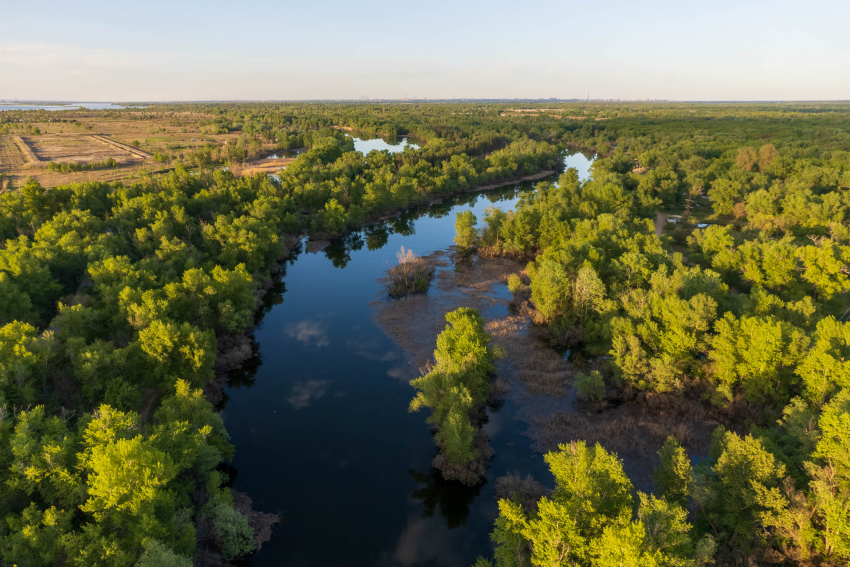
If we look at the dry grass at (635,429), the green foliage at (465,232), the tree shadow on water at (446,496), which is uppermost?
the green foliage at (465,232)

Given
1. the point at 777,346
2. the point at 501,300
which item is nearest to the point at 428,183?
the point at 501,300

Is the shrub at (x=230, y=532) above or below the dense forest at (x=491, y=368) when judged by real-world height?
below

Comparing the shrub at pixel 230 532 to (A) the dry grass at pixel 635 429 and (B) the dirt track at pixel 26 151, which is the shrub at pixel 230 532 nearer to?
(A) the dry grass at pixel 635 429

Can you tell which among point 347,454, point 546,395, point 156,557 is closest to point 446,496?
point 347,454

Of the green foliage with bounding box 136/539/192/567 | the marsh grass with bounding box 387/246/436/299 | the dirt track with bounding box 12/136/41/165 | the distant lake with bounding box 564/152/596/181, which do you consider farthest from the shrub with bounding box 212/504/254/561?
the dirt track with bounding box 12/136/41/165

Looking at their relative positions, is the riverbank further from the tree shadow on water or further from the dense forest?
the tree shadow on water

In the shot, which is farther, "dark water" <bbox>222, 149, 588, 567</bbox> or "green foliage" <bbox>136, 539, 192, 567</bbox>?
"dark water" <bbox>222, 149, 588, 567</bbox>

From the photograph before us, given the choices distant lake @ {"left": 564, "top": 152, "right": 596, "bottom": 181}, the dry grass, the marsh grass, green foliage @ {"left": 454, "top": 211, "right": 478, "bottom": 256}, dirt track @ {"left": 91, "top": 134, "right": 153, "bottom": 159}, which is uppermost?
dirt track @ {"left": 91, "top": 134, "right": 153, "bottom": 159}

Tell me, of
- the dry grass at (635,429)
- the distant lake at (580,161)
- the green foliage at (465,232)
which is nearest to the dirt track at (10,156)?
the green foliage at (465,232)
